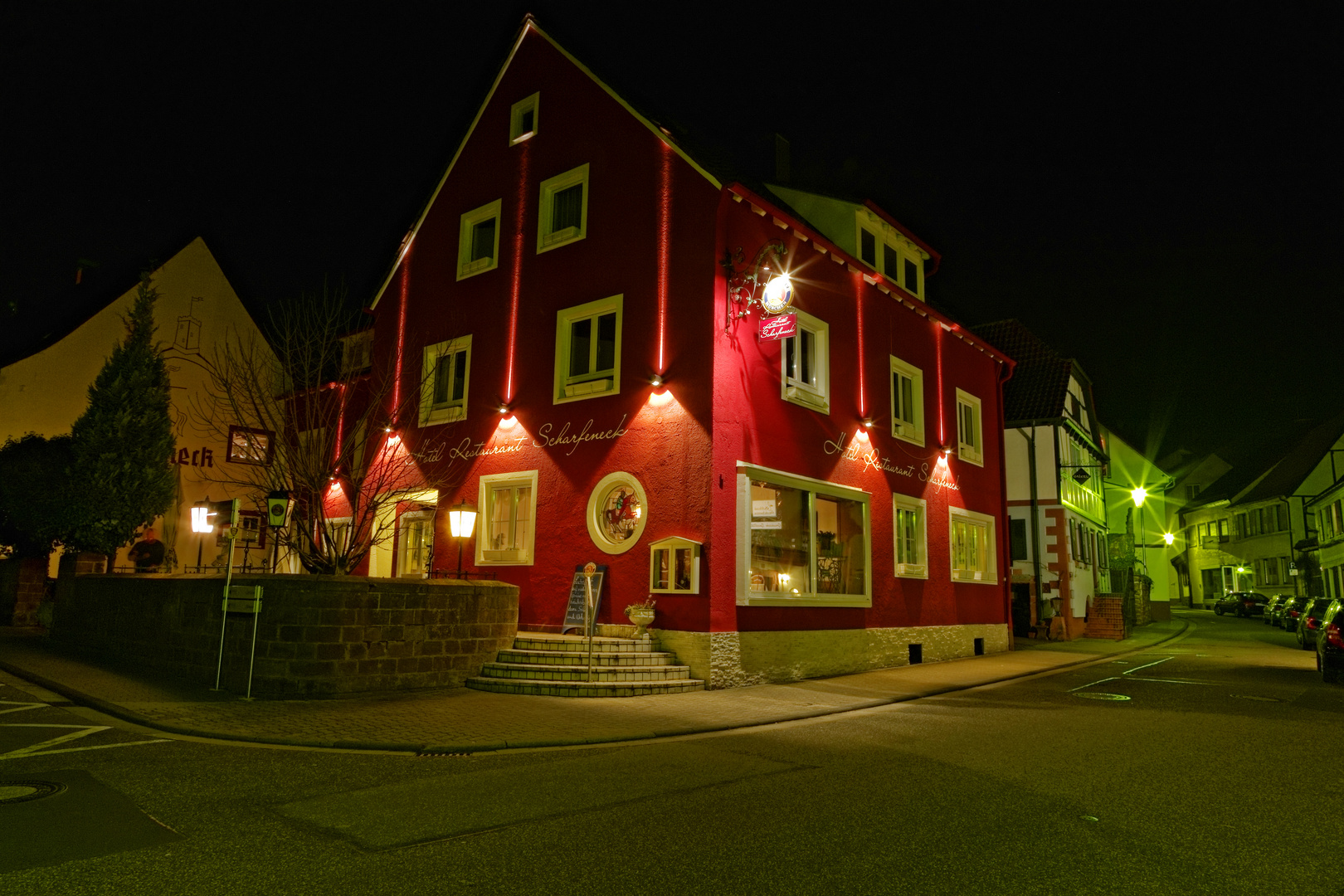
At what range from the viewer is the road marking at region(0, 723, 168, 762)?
26.3ft

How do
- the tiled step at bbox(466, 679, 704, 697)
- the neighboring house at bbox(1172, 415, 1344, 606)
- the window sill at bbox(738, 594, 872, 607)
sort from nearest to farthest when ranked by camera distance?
the tiled step at bbox(466, 679, 704, 697), the window sill at bbox(738, 594, 872, 607), the neighboring house at bbox(1172, 415, 1344, 606)

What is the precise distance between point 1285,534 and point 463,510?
58072mm

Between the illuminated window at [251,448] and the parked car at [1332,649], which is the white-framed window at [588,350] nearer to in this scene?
the illuminated window at [251,448]

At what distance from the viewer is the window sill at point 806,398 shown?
16844mm

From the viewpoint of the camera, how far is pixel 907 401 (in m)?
21.3

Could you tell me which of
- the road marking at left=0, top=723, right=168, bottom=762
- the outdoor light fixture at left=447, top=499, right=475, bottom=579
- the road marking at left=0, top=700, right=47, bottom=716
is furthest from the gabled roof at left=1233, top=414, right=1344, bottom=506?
the road marking at left=0, top=700, right=47, bottom=716

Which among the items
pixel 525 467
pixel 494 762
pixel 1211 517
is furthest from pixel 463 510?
pixel 1211 517

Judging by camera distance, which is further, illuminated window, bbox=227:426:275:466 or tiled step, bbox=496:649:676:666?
illuminated window, bbox=227:426:275:466

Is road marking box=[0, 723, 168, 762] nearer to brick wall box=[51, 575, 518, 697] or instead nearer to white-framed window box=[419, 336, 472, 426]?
brick wall box=[51, 575, 518, 697]

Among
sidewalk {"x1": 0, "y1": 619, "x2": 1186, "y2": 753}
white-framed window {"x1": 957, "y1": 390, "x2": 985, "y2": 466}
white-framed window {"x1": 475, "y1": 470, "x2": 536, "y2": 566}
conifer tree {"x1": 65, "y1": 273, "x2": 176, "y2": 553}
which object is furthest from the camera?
white-framed window {"x1": 957, "y1": 390, "x2": 985, "y2": 466}

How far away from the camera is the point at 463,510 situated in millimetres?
17156

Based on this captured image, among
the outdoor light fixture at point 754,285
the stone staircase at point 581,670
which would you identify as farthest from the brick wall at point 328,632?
the outdoor light fixture at point 754,285

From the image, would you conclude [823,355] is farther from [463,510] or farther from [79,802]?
[79,802]

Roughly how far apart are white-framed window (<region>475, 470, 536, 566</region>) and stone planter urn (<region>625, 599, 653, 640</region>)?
2.96 metres
